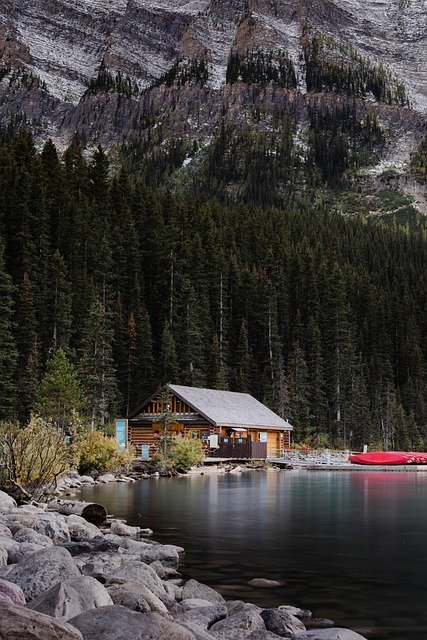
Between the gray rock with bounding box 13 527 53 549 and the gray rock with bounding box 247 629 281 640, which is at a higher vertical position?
the gray rock with bounding box 13 527 53 549

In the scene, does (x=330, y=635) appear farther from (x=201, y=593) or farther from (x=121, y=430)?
(x=121, y=430)

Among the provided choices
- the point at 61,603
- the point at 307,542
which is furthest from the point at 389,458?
the point at 61,603

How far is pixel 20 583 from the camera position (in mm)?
10938

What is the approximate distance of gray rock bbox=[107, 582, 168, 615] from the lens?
10375 millimetres

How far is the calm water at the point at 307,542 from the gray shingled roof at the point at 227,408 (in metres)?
26.4

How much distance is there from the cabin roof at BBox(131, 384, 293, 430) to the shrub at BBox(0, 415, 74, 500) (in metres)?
34.1

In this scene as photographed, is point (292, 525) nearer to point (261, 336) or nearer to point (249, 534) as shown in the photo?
point (249, 534)

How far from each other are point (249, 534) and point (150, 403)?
45428mm

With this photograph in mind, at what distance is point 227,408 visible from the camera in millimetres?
66312

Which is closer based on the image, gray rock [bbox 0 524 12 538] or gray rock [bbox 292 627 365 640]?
gray rock [bbox 292 627 365 640]

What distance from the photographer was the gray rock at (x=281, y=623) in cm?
1041

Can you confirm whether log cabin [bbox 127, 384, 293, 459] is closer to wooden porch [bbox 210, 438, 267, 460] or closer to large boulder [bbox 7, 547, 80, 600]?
wooden porch [bbox 210, 438, 267, 460]

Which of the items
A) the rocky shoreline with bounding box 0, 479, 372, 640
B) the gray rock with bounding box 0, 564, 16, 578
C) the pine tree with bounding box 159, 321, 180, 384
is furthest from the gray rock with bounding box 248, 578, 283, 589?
the pine tree with bounding box 159, 321, 180, 384

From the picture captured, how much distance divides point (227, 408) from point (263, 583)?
52565 mm
